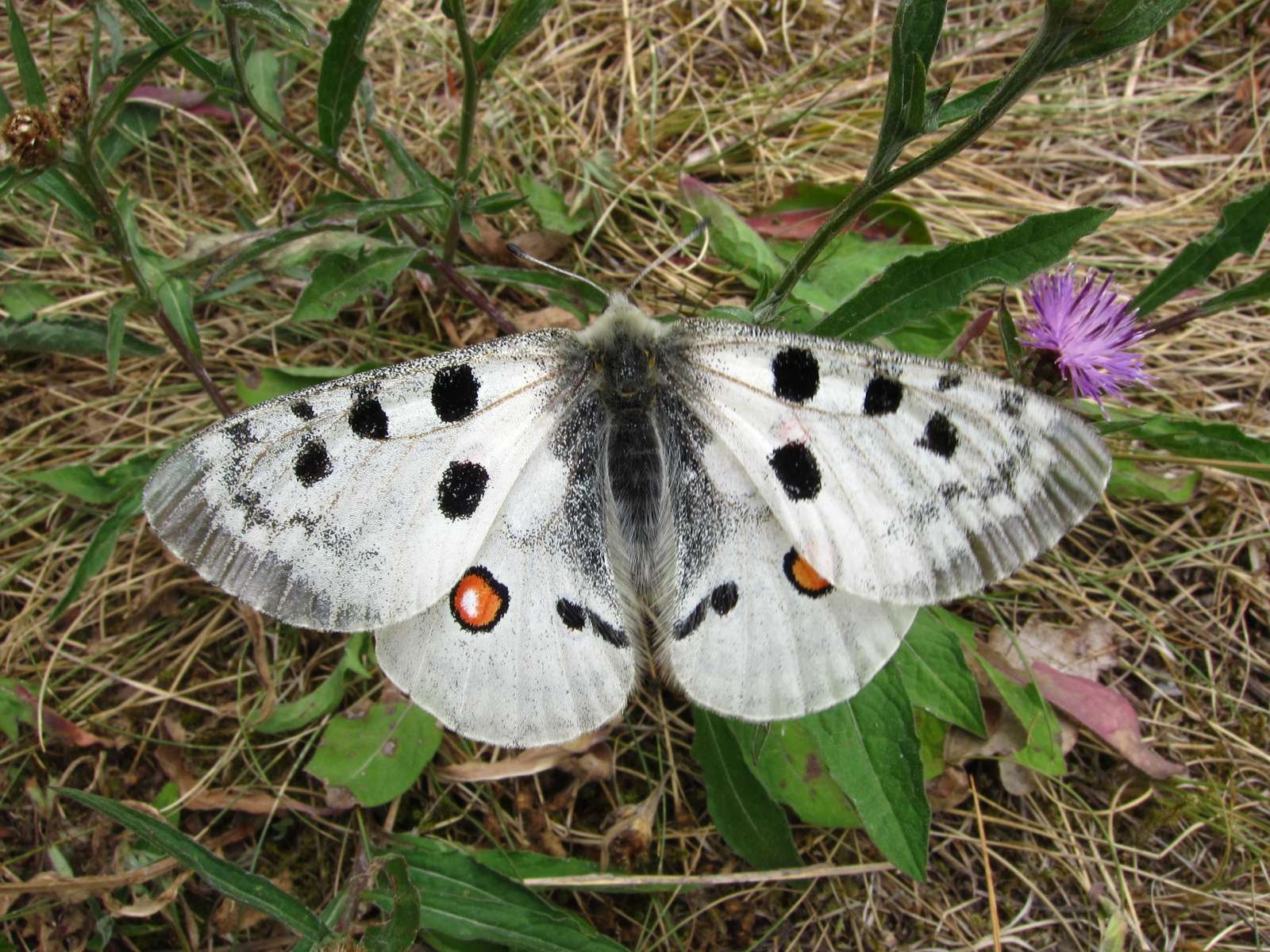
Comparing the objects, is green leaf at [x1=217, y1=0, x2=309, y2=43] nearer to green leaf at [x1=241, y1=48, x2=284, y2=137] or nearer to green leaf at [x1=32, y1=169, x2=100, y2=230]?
green leaf at [x1=32, y1=169, x2=100, y2=230]

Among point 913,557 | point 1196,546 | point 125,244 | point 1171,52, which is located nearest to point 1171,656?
point 1196,546

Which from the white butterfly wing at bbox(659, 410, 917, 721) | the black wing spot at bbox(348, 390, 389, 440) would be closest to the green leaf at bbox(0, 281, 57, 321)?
the black wing spot at bbox(348, 390, 389, 440)

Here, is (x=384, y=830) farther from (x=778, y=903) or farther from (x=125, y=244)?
(x=125, y=244)

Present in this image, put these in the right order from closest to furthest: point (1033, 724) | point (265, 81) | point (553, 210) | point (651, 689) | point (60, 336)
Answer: point (1033, 724), point (651, 689), point (60, 336), point (265, 81), point (553, 210)

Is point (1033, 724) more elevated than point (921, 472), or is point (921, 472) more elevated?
point (921, 472)

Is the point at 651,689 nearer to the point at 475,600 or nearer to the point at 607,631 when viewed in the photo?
the point at 607,631

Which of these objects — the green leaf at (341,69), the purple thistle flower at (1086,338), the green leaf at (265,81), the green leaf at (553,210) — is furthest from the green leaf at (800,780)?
the green leaf at (265,81)

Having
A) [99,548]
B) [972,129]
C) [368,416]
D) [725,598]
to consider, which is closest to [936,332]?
[972,129]
